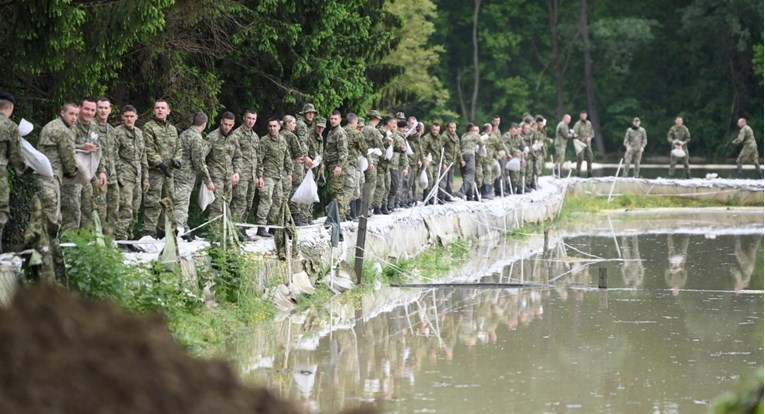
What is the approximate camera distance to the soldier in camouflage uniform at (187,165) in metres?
18.3

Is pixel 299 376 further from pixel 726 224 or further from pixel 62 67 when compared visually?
pixel 726 224

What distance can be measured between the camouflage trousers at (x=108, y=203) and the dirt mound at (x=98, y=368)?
31.7ft

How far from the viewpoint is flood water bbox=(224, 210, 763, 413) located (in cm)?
1250

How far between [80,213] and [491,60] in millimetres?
60533

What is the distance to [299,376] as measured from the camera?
13203 mm

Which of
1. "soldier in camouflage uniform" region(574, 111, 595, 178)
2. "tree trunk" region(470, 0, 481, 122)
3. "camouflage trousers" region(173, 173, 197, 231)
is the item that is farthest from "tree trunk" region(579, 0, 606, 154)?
"camouflage trousers" region(173, 173, 197, 231)

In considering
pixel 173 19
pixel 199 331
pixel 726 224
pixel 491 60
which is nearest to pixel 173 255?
pixel 199 331

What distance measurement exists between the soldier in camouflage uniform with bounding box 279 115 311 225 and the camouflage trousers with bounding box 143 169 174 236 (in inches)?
125

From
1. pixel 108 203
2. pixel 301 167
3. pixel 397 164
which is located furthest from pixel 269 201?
pixel 397 164

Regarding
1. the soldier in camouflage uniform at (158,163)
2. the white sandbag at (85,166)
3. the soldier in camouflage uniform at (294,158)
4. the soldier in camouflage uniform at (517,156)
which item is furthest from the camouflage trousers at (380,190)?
the white sandbag at (85,166)

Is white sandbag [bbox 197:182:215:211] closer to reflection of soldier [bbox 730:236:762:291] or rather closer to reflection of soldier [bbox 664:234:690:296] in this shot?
reflection of soldier [bbox 664:234:690:296]

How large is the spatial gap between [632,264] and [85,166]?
40.2ft

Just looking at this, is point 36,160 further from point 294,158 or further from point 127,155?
point 294,158

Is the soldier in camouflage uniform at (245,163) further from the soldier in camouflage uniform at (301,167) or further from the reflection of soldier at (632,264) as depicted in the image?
the reflection of soldier at (632,264)
